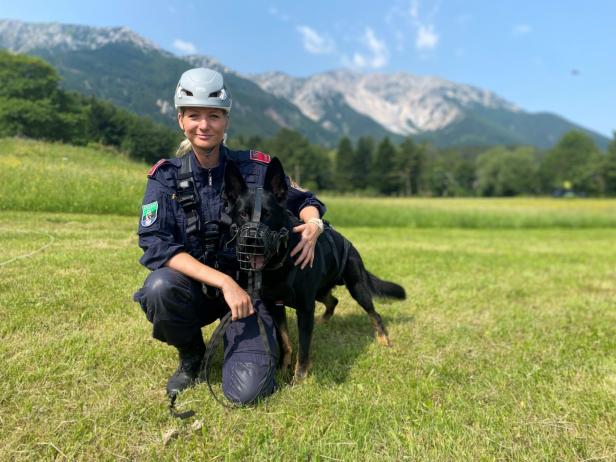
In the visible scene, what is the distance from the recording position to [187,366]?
108 inches

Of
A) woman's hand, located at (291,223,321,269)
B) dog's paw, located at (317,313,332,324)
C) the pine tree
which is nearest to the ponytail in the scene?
woman's hand, located at (291,223,321,269)

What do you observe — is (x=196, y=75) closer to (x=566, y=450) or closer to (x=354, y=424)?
(x=354, y=424)

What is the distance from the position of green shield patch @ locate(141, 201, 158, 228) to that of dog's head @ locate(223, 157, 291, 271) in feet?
1.60

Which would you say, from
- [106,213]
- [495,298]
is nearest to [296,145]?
[106,213]

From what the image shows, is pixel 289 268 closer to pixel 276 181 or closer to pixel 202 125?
pixel 276 181

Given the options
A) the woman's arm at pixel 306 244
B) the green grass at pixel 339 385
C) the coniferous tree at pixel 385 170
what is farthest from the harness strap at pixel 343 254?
the coniferous tree at pixel 385 170

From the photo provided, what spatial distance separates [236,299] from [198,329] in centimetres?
67

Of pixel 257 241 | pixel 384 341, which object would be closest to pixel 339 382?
pixel 384 341

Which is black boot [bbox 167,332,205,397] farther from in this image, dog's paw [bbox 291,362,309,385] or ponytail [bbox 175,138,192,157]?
ponytail [bbox 175,138,192,157]

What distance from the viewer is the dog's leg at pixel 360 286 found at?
3.65 meters

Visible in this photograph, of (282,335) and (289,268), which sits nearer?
(289,268)

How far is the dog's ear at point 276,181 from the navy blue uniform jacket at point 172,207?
178 millimetres

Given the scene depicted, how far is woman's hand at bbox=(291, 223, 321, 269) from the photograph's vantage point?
101 inches

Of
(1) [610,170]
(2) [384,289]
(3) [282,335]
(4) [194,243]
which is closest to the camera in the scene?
(4) [194,243]
